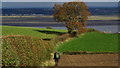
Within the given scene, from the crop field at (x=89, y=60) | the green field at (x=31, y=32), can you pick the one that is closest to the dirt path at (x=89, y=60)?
the crop field at (x=89, y=60)

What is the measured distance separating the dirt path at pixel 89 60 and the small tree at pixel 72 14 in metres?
25.7

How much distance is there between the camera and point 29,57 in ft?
75.5

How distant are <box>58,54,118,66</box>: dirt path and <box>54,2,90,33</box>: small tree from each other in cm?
2568

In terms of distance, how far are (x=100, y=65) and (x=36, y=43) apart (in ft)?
22.2

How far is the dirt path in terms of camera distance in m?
28.0

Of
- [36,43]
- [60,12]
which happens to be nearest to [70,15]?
[60,12]

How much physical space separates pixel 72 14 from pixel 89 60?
30.4 m

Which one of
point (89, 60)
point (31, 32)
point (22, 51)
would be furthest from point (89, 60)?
point (31, 32)

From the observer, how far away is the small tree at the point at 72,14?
195 feet

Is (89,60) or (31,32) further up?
(89,60)

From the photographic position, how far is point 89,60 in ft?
99.7

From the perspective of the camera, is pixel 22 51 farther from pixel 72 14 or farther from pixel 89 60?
pixel 72 14

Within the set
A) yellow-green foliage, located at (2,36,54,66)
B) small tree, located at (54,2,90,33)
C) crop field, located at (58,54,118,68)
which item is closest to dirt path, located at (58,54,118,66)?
crop field, located at (58,54,118,68)

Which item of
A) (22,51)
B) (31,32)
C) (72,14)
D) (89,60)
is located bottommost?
(31,32)
